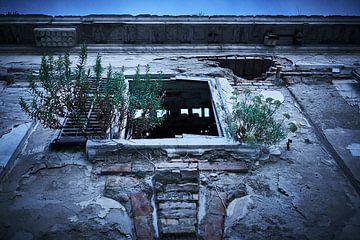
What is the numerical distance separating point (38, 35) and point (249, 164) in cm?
596

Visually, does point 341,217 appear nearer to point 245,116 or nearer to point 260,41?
point 245,116

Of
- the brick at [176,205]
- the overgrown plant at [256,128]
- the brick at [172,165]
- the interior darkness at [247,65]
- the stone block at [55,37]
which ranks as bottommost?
the brick at [176,205]

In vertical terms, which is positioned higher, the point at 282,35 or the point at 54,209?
the point at 282,35

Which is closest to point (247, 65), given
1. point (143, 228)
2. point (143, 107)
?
point (143, 107)

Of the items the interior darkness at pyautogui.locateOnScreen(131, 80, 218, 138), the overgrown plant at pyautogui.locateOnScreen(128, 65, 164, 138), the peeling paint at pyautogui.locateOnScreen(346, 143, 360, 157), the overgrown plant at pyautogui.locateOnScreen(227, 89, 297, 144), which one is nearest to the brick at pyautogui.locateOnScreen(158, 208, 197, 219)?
the overgrown plant at pyautogui.locateOnScreen(227, 89, 297, 144)

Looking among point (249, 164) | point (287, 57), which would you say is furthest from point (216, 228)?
point (287, 57)

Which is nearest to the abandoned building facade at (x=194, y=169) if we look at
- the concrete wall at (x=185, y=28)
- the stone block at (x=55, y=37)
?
the stone block at (x=55, y=37)

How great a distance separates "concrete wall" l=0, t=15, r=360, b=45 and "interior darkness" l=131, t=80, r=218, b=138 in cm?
199

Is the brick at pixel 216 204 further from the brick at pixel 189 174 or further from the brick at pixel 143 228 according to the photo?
the brick at pixel 143 228

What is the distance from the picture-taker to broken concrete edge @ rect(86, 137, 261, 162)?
357cm

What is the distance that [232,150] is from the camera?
3641mm

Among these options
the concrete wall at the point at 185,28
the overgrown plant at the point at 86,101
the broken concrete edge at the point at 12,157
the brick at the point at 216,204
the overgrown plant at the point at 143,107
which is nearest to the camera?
the brick at the point at 216,204

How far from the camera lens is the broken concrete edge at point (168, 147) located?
11.7 feet

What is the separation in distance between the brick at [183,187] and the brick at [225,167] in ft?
0.76
